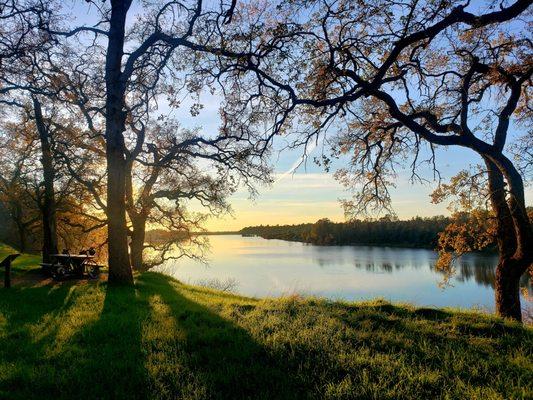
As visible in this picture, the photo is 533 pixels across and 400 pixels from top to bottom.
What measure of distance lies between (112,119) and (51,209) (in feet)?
27.2

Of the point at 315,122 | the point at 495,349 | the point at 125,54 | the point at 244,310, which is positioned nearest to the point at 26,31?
the point at 125,54

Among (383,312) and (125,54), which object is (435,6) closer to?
(383,312)

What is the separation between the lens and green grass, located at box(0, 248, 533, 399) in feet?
13.3

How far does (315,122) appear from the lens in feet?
34.0

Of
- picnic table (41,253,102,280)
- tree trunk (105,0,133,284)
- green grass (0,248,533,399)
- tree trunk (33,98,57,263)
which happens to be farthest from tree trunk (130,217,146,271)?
green grass (0,248,533,399)

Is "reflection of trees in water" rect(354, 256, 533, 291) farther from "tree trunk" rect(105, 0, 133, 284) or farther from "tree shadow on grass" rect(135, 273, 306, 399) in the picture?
"tree shadow on grass" rect(135, 273, 306, 399)

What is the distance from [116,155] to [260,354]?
8.24 metres

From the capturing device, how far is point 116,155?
11.4 metres

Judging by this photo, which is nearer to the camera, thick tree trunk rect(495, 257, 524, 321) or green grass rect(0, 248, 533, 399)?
green grass rect(0, 248, 533, 399)

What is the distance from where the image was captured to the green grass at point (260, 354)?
13.3 ft

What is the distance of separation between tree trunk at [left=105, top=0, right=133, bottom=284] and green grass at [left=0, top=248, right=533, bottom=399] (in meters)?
3.41

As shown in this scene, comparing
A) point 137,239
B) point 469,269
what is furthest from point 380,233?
point 137,239

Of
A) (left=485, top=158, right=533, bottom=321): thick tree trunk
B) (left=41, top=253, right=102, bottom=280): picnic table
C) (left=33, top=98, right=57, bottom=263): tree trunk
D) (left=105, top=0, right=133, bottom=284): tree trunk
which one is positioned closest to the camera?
(left=485, top=158, right=533, bottom=321): thick tree trunk

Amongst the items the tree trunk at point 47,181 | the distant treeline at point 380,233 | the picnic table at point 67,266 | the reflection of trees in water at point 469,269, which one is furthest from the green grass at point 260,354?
the distant treeline at point 380,233
